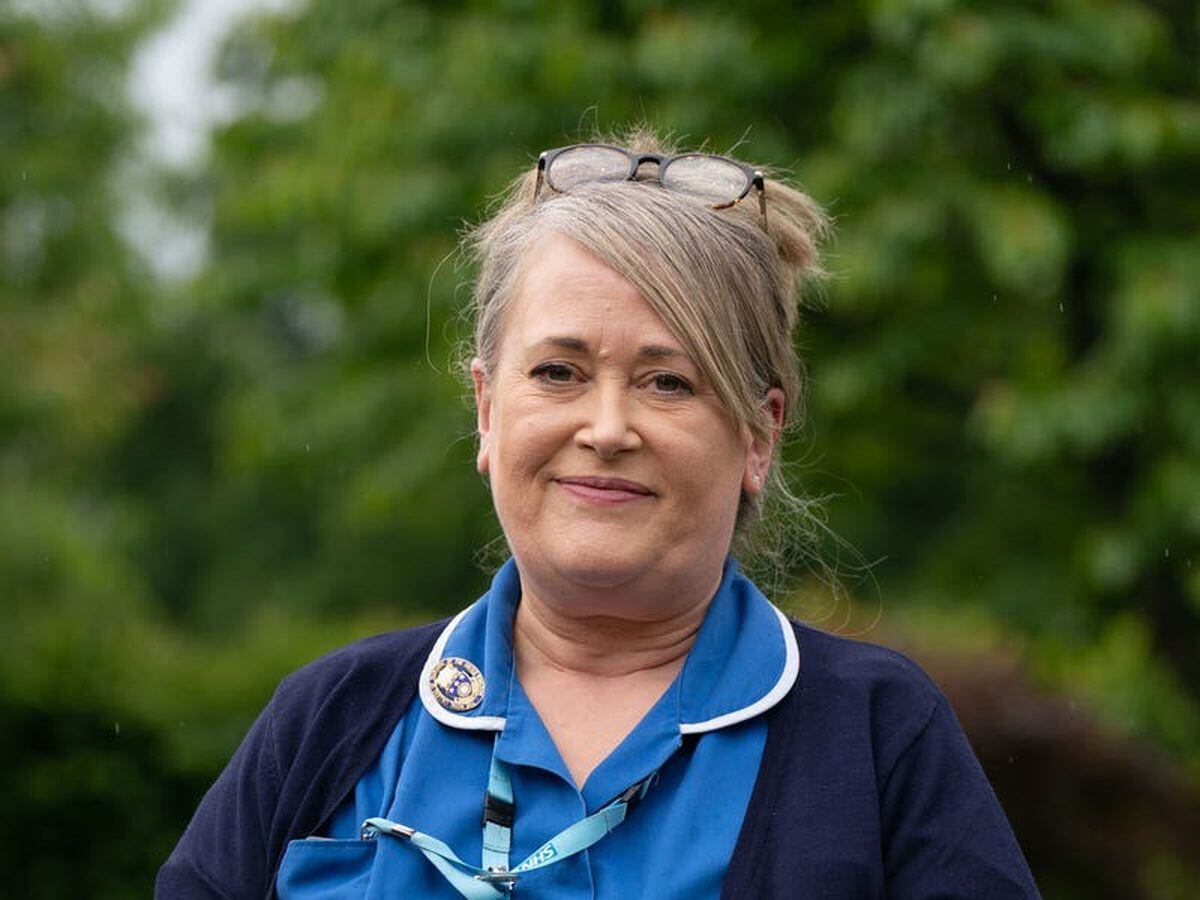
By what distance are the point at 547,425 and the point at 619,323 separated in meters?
0.17

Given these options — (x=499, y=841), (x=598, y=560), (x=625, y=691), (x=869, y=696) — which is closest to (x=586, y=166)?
(x=598, y=560)

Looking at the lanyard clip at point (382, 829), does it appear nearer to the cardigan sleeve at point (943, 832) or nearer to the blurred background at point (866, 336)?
the cardigan sleeve at point (943, 832)

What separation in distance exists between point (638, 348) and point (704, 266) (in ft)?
0.50

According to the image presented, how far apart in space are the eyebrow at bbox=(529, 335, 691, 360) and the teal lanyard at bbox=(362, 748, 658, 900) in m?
0.56

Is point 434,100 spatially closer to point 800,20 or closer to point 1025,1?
point 800,20

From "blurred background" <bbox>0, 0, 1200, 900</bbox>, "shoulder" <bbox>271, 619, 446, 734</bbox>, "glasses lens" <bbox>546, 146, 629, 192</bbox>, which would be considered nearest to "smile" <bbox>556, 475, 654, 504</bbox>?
"shoulder" <bbox>271, 619, 446, 734</bbox>

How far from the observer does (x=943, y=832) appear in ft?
7.86

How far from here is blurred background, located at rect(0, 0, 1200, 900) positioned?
26.1 ft

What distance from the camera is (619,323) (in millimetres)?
2555

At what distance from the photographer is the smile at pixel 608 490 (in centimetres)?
255

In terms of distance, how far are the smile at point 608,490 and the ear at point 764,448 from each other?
8.6 inches

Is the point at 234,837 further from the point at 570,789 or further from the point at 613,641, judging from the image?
the point at 613,641

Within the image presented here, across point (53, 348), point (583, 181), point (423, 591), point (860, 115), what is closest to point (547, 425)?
point (583, 181)

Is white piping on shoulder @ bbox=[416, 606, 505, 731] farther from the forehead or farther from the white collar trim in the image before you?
the forehead
